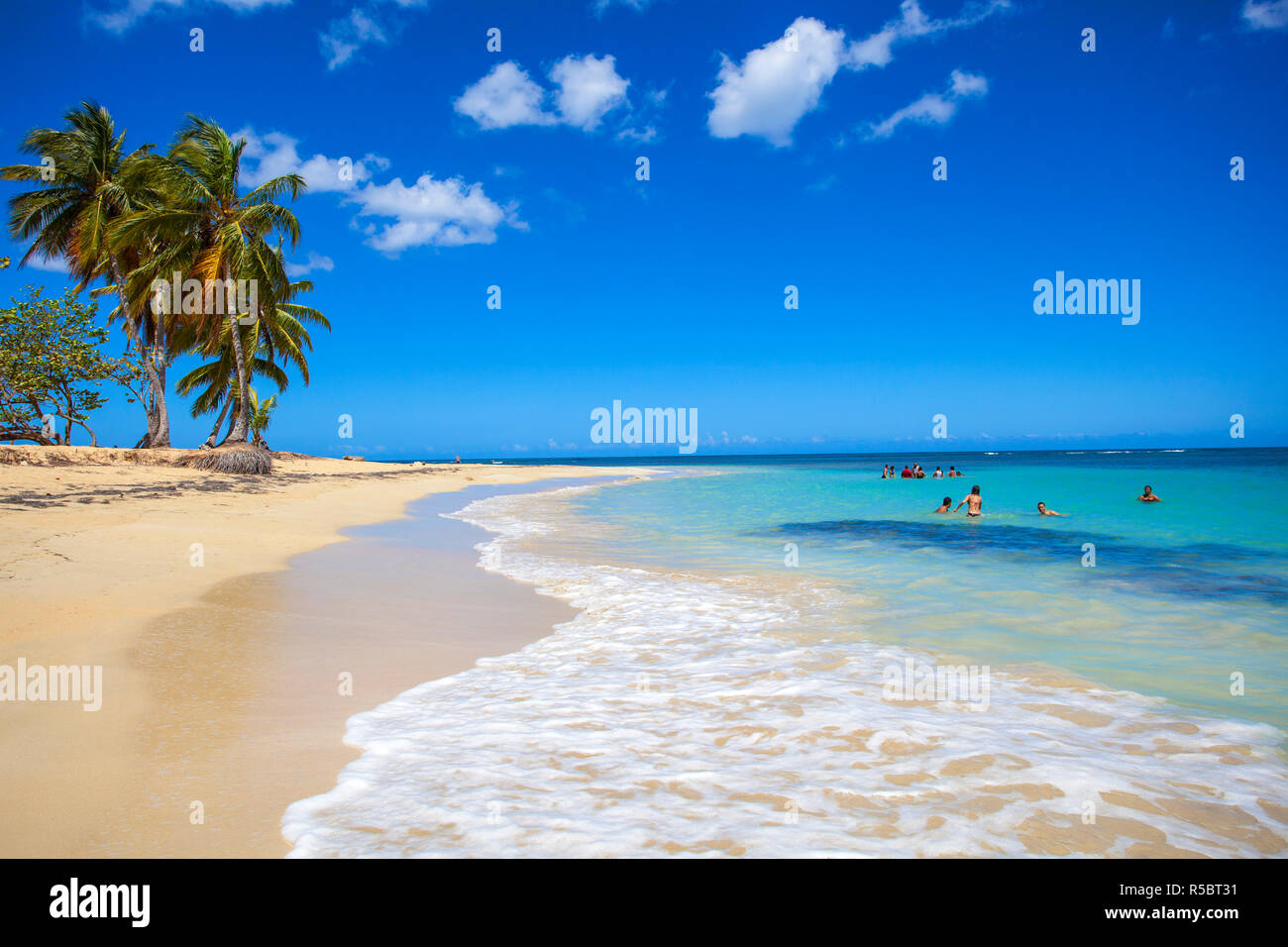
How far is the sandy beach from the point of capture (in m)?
2.80

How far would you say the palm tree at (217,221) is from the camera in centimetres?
2331

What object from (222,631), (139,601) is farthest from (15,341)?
(222,631)

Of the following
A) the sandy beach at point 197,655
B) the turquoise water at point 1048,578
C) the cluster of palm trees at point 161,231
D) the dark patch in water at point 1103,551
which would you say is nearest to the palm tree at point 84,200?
the cluster of palm trees at point 161,231

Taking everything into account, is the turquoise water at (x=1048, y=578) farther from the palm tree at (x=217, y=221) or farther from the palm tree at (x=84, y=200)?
the palm tree at (x=84, y=200)

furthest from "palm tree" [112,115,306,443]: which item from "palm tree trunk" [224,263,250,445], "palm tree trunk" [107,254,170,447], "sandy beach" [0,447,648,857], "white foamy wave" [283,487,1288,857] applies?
"white foamy wave" [283,487,1288,857]

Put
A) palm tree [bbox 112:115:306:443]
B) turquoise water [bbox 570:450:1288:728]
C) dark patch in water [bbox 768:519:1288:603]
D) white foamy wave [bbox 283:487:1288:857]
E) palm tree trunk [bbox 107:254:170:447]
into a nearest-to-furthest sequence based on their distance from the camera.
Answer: white foamy wave [bbox 283:487:1288:857] < turquoise water [bbox 570:450:1288:728] < dark patch in water [bbox 768:519:1288:603] < palm tree [bbox 112:115:306:443] < palm tree trunk [bbox 107:254:170:447]

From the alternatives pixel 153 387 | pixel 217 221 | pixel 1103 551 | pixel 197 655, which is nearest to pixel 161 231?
pixel 217 221

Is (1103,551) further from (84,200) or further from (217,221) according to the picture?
(84,200)

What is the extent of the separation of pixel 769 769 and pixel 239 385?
88.3ft

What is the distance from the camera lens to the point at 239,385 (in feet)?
79.2

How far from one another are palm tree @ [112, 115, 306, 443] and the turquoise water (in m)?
15.7

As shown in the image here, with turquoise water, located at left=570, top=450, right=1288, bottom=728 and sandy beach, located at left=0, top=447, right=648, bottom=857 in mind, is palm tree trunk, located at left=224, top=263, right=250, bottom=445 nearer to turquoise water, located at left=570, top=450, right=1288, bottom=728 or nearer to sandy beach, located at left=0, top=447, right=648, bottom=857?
sandy beach, located at left=0, top=447, right=648, bottom=857

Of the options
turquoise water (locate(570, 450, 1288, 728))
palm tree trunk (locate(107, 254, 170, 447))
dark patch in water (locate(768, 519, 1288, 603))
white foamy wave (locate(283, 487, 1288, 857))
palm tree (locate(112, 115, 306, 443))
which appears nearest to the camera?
white foamy wave (locate(283, 487, 1288, 857))
